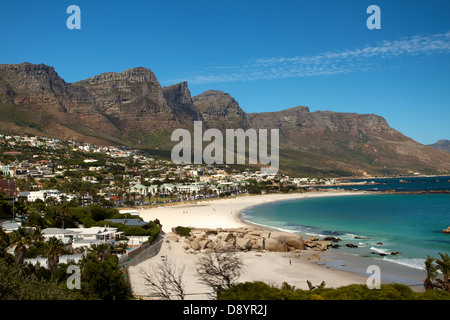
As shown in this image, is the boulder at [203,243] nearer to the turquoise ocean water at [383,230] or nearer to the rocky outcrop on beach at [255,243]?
the rocky outcrop on beach at [255,243]

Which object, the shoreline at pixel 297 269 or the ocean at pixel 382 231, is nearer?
the shoreline at pixel 297 269

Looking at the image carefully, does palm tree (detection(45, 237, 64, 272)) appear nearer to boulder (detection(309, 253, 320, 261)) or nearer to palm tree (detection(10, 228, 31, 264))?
palm tree (detection(10, 228, 31, 264))

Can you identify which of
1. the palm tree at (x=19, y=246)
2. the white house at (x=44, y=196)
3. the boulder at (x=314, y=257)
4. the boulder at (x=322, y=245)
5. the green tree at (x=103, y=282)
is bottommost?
the boulder at (x=322, y=245)

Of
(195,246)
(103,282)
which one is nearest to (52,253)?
(103,282)

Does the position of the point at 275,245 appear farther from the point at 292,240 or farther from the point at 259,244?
the point at 292,240

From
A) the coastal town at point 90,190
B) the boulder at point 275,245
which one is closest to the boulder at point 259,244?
the boulder at point 275,245

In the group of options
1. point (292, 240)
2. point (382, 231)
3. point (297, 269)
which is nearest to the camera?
point (297, 269)

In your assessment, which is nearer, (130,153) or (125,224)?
(125,224)
